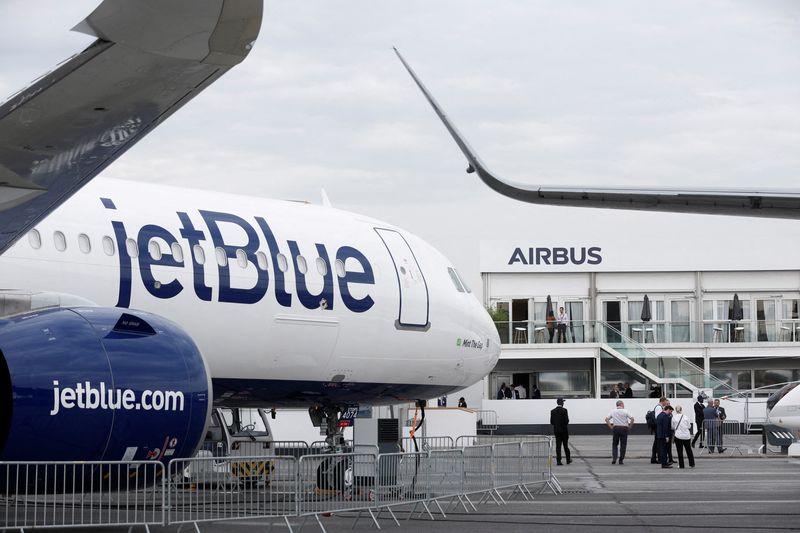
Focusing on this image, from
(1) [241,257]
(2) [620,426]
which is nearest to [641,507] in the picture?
(1) [241,257]

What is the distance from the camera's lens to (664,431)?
24000 mm

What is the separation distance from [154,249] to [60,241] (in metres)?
1.10

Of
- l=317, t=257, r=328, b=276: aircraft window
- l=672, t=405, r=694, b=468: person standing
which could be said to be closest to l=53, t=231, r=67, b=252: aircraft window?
l=317, t=257, r=328, b=276: aircraft window

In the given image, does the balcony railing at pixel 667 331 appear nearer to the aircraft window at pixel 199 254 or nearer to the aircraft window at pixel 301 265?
the aircraft window at pixel 301 265

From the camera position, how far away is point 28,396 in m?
9.44

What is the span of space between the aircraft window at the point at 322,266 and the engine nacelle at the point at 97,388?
13.8 feet

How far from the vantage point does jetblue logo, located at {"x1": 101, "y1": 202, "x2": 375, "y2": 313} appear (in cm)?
1263

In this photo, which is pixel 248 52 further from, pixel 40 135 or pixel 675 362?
pixel 675 362

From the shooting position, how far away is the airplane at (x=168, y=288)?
7.19 meters

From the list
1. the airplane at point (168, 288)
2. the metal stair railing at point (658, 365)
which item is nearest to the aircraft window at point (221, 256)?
the airplane at point (168, 288)

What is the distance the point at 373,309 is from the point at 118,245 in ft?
12.9

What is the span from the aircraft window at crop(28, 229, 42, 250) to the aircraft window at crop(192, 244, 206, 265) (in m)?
1.88

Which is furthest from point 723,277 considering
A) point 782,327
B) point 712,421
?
point 712,421

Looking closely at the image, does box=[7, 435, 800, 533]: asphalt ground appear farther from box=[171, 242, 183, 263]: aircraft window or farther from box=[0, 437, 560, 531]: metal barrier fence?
box=[171, 242, 183, 263]: aircraft window
